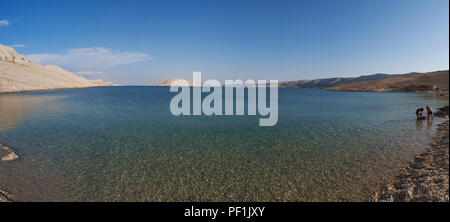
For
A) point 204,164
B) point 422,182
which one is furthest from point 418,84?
point 204,164

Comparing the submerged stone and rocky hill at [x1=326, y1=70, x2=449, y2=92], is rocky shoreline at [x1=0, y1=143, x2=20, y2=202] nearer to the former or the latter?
the submerged stone

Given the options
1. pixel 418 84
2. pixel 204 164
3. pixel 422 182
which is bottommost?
pixel 204 164

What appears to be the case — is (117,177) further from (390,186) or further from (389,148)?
(389,148)

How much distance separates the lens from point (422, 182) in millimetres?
6578

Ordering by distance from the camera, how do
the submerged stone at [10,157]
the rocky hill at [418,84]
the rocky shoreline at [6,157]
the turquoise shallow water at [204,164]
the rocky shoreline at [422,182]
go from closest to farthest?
the rocky shoreline at [422,182] → the rocky shoreline at [6,157] → the turquoise shallow water at [204,164] → the submerged stone at [10,157] → the rocky hill at [418,84]

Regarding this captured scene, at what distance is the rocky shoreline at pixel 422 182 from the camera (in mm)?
5738

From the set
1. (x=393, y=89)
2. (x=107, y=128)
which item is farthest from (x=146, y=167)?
(x=393, y=89)

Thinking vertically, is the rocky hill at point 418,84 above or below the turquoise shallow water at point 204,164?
above

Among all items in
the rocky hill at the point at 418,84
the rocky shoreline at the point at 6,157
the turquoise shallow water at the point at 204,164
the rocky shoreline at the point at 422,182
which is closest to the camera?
the rocky shoreline at the point at 422,182

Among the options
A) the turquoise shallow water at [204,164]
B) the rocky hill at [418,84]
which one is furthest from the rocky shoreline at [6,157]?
the rocky hill at [418,84]

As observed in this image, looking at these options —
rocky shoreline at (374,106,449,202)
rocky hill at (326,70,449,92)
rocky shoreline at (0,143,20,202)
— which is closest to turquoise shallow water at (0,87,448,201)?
rocky shoreline at (0,143,20,202)

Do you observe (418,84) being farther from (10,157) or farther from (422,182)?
(10,157)

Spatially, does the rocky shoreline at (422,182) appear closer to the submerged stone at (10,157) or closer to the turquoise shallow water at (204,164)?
the turquoise shallow water at (204,164)

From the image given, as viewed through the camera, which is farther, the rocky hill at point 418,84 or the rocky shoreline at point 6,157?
the rocky hill at point 418,84
